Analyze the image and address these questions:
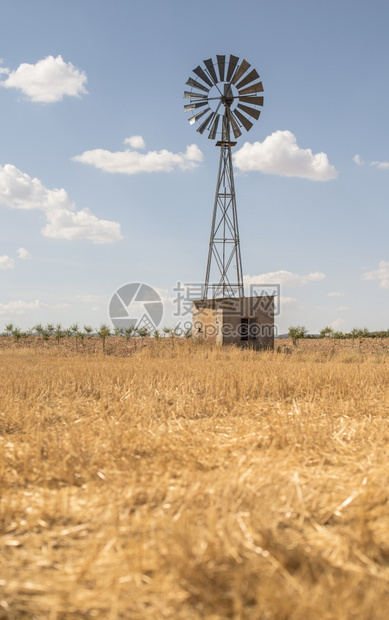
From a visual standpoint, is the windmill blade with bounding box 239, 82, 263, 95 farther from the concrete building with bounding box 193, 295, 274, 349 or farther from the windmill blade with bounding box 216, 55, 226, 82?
the concrete building with bounding box 193, 295, 274, 349

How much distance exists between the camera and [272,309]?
25.6 metres

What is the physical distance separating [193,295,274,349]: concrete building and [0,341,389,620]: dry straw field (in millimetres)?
17583

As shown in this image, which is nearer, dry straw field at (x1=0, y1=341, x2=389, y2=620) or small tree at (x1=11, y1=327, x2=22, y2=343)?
dry straw field at (x1=0, y1=341, x2=389, y2=620)

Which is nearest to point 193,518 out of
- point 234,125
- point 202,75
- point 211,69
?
point 234,125

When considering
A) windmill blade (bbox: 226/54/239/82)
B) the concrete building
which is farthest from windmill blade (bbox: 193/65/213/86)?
the concrete building

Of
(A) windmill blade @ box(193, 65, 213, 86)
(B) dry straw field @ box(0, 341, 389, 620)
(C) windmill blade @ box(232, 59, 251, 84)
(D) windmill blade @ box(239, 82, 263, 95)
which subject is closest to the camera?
(B) dry straw field @ box(0, 341, 389, 620)

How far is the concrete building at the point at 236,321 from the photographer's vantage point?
23548 mm

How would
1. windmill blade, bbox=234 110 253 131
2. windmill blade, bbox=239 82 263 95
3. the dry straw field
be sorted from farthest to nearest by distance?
windmill blade, bbox=234 110 253 131, windmill blade, bbox=239 82 263 95, the dry straw field

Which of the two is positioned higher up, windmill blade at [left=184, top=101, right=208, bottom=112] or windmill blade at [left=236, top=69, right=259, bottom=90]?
windmill blade at [left=236, top=69, right=259, bottom=90]

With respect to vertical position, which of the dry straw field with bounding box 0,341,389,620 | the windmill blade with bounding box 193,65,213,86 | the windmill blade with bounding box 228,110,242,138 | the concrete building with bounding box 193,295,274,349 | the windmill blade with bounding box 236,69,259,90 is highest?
the windmill blade with bounding box 193,65,213,86

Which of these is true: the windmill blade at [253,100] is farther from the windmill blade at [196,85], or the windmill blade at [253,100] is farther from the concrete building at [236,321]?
the concrete building at [236,321]

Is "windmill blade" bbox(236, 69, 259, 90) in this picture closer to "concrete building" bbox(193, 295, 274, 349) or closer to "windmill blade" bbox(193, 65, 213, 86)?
"windmill blade" bbox(193, 65, 213, 86)

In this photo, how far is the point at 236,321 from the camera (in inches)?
942

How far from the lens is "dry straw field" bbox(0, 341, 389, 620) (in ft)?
7.11
